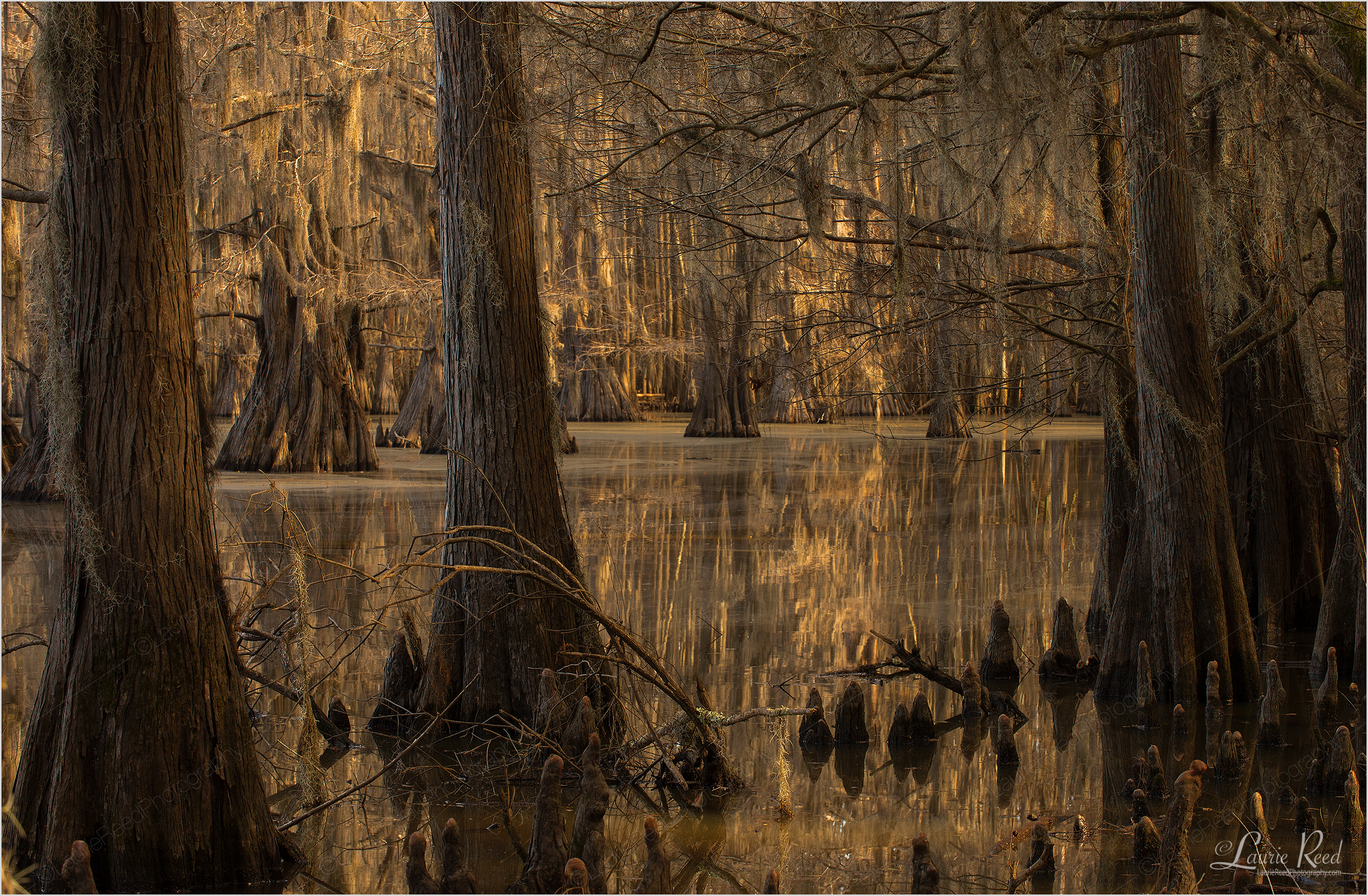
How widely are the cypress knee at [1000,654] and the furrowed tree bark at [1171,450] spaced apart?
1.84 feet

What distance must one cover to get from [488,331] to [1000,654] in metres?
3.62

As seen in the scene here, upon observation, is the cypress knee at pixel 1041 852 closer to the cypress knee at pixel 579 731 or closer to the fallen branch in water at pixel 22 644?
the cypress knee at pixel 579 731

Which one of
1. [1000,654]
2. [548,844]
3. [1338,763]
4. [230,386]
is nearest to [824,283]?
[1000,654]

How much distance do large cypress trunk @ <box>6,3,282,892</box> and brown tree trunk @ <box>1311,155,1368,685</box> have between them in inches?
229

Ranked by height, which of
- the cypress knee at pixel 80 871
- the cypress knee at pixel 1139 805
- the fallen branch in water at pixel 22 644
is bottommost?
the cypress knee at pixel 1139 805

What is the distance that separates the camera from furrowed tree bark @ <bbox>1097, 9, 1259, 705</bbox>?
646 centimetres

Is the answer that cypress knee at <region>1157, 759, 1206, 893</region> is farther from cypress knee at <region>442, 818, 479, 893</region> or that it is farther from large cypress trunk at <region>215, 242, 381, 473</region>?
large cypress trunk at <region>215, 242, 381, 473</region>

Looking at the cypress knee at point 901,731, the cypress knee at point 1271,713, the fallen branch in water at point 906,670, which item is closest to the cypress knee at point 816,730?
the cypress knee at point 901,731

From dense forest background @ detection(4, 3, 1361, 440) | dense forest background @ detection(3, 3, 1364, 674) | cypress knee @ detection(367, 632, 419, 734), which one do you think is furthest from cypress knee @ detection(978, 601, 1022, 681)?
cypress knee @ detection(367, 632, 419, 734)

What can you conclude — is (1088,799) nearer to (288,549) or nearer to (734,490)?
(288,549)

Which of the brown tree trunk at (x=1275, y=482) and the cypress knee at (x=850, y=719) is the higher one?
the brown tree trunk at (x=1275, y=482)

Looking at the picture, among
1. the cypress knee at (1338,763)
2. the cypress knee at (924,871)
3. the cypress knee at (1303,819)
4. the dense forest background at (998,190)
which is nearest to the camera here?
the cypress knee at (924,871)

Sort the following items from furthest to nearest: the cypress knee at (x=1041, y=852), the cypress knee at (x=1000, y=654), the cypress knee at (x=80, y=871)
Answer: the cypress knee at (x=1000, y=654) → the cypress knee at (x=1041, y=852) → the cypress knee at (x=80, y=871)
